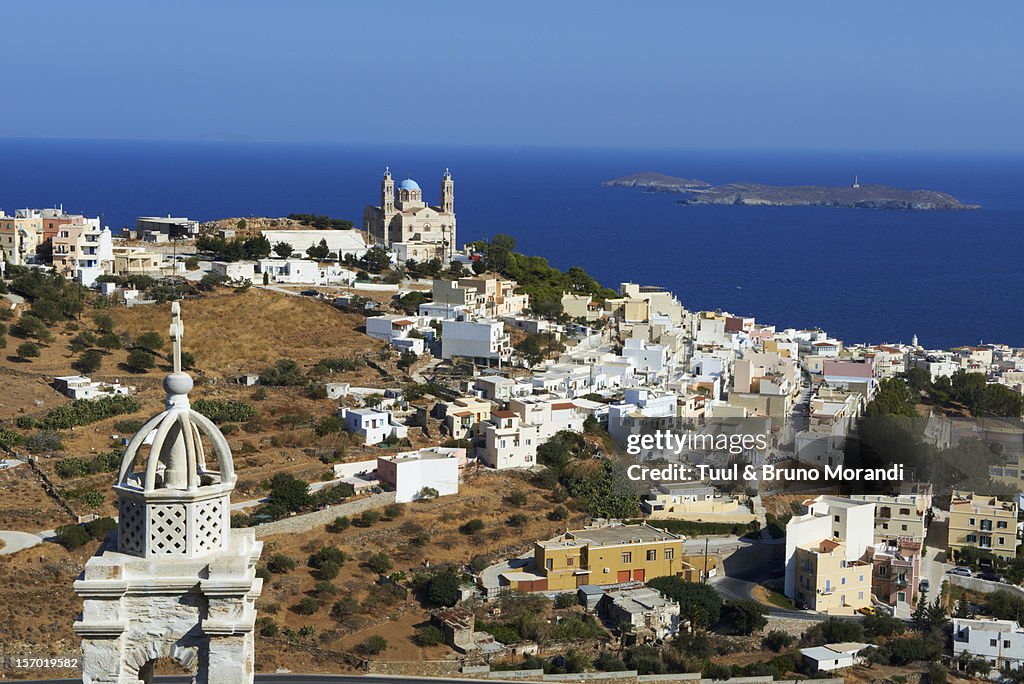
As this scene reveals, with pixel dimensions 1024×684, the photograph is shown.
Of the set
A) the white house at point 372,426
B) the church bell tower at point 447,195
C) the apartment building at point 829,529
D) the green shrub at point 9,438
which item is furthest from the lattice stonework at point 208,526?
the church bell tower at point 447,195

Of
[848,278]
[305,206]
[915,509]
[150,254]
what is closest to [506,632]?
[915,509]

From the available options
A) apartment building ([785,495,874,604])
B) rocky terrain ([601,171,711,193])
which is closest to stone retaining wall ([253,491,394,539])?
apartment building ([785,495,874,604])

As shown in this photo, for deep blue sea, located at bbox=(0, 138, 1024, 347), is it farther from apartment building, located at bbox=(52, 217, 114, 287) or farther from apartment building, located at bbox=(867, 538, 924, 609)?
apartment building, located at bbox=(867, 538, 924, 609)

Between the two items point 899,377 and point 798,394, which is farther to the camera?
point 899,377

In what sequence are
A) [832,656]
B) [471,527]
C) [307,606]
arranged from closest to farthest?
[832,656] < [307,606] < [471,527]

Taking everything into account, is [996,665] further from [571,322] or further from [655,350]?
[571,322]

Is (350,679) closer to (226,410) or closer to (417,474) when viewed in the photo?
(417,474)

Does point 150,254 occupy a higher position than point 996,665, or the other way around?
point 150,254

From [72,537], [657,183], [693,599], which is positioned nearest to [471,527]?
[693,599]
